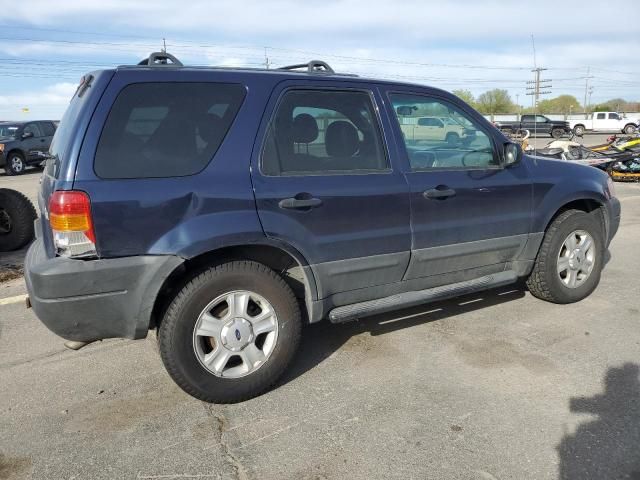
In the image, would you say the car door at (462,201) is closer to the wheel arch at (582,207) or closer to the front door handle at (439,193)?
the front door handle at (439,193)

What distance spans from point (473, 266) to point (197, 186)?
2.14 meters

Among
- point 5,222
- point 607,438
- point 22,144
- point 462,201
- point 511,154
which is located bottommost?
point 607,438

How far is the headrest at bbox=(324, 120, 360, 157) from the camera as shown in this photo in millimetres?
3213

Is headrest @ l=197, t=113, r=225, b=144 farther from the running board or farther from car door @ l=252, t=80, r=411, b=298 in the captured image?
the running board

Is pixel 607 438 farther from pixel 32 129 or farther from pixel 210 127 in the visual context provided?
pixel 32 129

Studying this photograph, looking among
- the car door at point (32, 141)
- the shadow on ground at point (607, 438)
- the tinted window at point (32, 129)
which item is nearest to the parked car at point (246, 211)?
the shadow on ground at point (607, 438)

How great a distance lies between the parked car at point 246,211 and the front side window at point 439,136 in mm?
15

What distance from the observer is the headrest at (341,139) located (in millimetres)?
3213

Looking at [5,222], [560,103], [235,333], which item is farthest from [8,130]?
[560,103]

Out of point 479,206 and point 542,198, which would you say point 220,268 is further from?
point 542,198

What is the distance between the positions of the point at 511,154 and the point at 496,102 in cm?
7514

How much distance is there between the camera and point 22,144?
1712 centimetres

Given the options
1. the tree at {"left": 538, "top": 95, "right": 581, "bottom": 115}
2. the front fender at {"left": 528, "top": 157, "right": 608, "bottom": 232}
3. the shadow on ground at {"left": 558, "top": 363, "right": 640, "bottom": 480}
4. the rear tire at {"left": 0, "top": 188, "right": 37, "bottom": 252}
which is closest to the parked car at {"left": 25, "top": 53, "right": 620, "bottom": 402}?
the front fender at {"left": 528, "top": 157, "right": 608, "bottom": 232}

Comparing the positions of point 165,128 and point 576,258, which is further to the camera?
point 576,258
